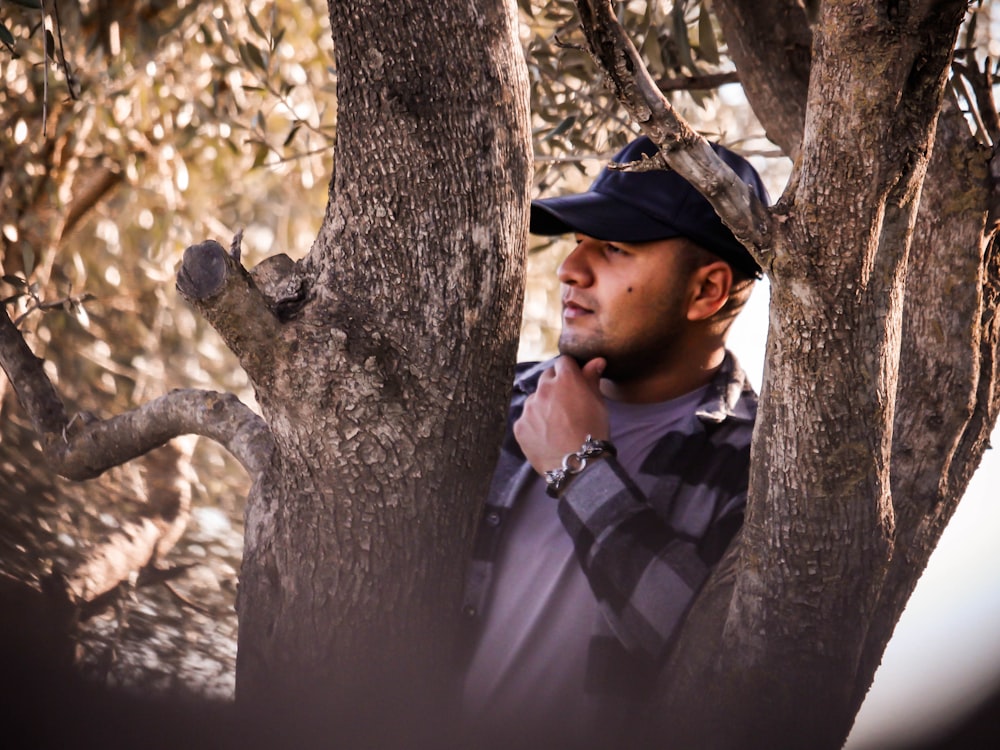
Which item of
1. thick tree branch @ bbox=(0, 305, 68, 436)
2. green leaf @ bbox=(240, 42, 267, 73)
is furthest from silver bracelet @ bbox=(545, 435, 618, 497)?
green leaf @ bbox=(240, 42, 267, 73)

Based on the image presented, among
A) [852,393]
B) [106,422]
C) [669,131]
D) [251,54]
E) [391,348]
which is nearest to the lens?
[669,131]

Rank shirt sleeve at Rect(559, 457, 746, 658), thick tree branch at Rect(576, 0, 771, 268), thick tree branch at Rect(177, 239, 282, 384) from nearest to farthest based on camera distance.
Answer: thick tree branch at Rect(576, 0, 771, 268) < thick tree branch at Rect(177, 239, 282, 384) < shirt sleeve at Rect(559, 457, 746, 658)

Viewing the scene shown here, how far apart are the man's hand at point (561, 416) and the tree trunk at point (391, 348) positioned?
13 cm

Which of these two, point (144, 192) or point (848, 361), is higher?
point (144, 192)

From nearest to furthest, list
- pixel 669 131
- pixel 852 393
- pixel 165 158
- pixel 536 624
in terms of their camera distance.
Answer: pixel 669 131, pixel 852 393, pixel 536 624, pixel 165 158

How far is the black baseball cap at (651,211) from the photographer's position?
147 cm

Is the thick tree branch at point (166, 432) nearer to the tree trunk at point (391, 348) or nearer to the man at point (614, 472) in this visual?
the tree trunk at point (391, 348)

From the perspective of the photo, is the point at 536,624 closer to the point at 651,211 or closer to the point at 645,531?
the point at 645,531

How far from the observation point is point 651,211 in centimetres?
148

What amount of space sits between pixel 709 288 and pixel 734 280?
6 centimetres

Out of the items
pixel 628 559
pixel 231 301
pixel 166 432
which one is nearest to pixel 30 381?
pixel 166 432

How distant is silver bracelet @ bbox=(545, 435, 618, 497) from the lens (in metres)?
1.34

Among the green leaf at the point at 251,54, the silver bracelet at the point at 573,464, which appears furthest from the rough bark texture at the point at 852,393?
the green leaf at the point at 251,54

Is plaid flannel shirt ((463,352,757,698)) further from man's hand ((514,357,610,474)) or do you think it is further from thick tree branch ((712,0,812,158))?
thick tree branch ((712,0,812,158))
